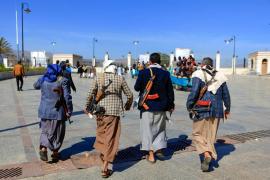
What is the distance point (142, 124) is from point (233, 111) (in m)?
6.41

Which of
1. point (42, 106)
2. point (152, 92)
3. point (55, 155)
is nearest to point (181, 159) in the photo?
point (152, 92)

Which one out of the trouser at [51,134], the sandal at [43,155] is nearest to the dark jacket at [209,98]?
the trouser at [51,134]

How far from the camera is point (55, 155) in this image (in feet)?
18.2

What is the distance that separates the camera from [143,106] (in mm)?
5539

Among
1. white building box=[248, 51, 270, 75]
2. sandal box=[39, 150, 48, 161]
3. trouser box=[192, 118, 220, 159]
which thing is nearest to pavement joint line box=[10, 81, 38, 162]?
sandal box=[39, 150, 48, 161]

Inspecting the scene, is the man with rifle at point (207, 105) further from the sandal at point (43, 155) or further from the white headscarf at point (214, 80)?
the sandal at point (43, 155)

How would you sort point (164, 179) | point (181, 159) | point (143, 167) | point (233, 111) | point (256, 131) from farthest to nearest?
1. point (233, 111)
2. point (256, 131)
3. point (181, 159)
4. point (143, 167)
5. point (164, 179)

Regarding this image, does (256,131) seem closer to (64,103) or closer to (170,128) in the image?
(170,128)

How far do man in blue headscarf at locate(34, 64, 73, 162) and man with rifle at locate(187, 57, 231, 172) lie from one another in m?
1.90

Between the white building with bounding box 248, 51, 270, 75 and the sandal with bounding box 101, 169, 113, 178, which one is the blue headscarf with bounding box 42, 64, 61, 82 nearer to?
the sandal with bounding box 101, 169, 113, 178

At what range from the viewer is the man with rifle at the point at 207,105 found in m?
5.30

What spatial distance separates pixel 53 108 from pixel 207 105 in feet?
7.55

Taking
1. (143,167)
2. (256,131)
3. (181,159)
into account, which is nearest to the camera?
(143,167)

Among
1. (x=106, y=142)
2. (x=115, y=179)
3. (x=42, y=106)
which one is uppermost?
(x=42, y=106)
